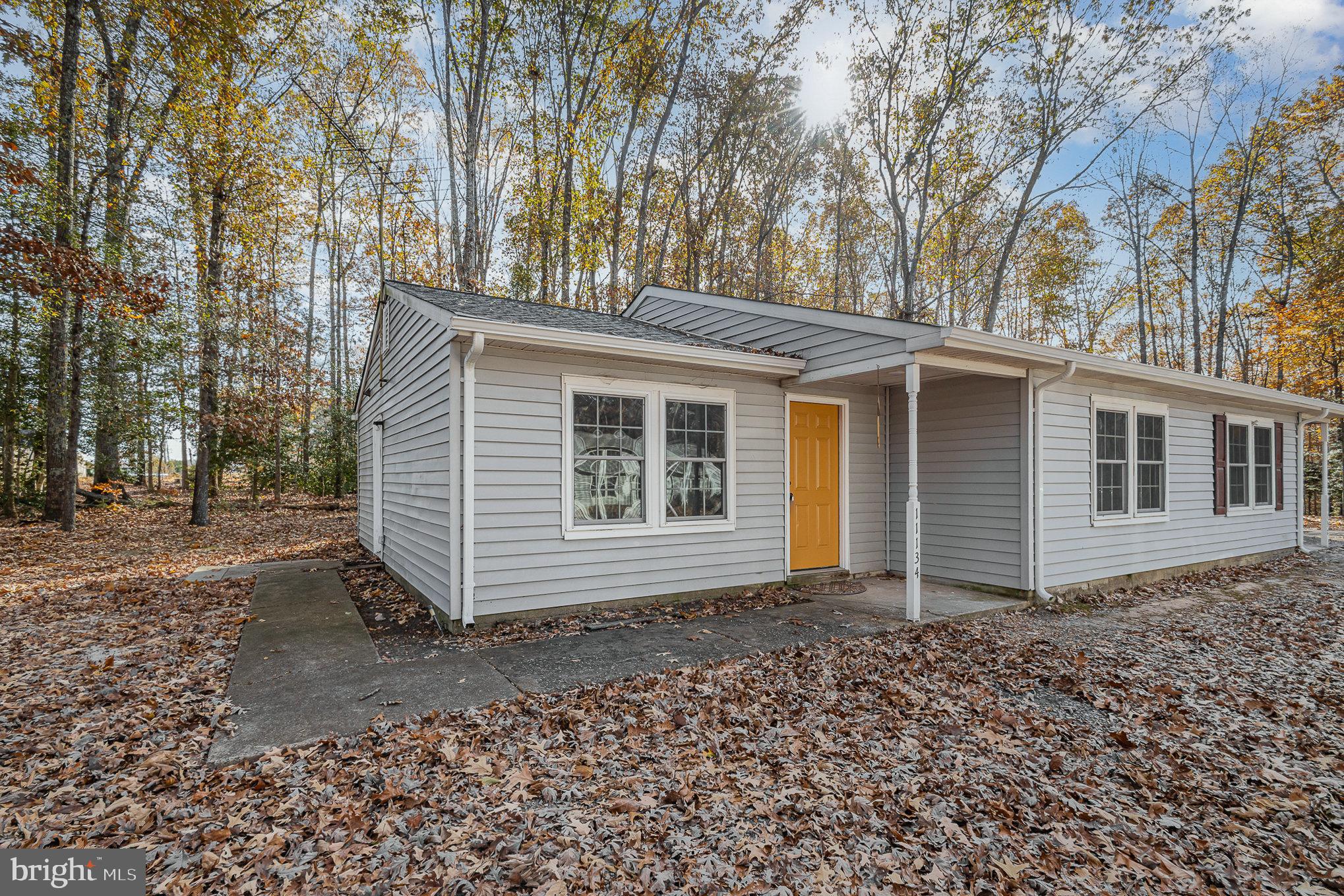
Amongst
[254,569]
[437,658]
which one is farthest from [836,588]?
[254,569]

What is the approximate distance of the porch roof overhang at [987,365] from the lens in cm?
568

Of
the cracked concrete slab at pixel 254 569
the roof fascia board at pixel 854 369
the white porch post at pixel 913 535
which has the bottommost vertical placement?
the cracked concrete slab at pixel 254 569

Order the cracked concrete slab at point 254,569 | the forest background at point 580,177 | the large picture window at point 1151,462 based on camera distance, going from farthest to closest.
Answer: the forest background at point 580,177 → the large picture window at point 1151,462 → the cracked concrete slab at point 254,569

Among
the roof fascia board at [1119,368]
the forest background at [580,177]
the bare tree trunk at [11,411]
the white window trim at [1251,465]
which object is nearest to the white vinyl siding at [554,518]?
the roof fascia board at [1119,368]

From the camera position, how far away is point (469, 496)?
5.21m

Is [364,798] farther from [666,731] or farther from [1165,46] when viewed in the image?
[1165,46]

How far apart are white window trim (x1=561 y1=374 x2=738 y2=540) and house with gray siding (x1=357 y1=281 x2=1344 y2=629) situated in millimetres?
20

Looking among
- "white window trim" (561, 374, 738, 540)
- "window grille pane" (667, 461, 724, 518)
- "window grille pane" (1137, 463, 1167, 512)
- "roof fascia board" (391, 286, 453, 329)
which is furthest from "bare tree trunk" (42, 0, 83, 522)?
"window grille pane" (1137, 463, 1167, 512)

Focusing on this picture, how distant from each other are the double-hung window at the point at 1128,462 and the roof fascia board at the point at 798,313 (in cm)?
337

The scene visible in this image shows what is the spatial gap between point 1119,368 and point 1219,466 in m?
4.04

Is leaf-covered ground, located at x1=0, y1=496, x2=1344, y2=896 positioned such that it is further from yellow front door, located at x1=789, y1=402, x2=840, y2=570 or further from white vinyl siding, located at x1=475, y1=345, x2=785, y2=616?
yellow front door, located at x1=789, y1=402, x2=840, y2=570

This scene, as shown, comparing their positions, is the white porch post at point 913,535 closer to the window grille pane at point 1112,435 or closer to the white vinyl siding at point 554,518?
the white vinyl siding at point 554,518

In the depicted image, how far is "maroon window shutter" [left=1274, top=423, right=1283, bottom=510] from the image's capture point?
10352 millimetres

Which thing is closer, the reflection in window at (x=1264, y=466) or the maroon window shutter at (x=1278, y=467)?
the reflection in window at (x=1264, y=466)
